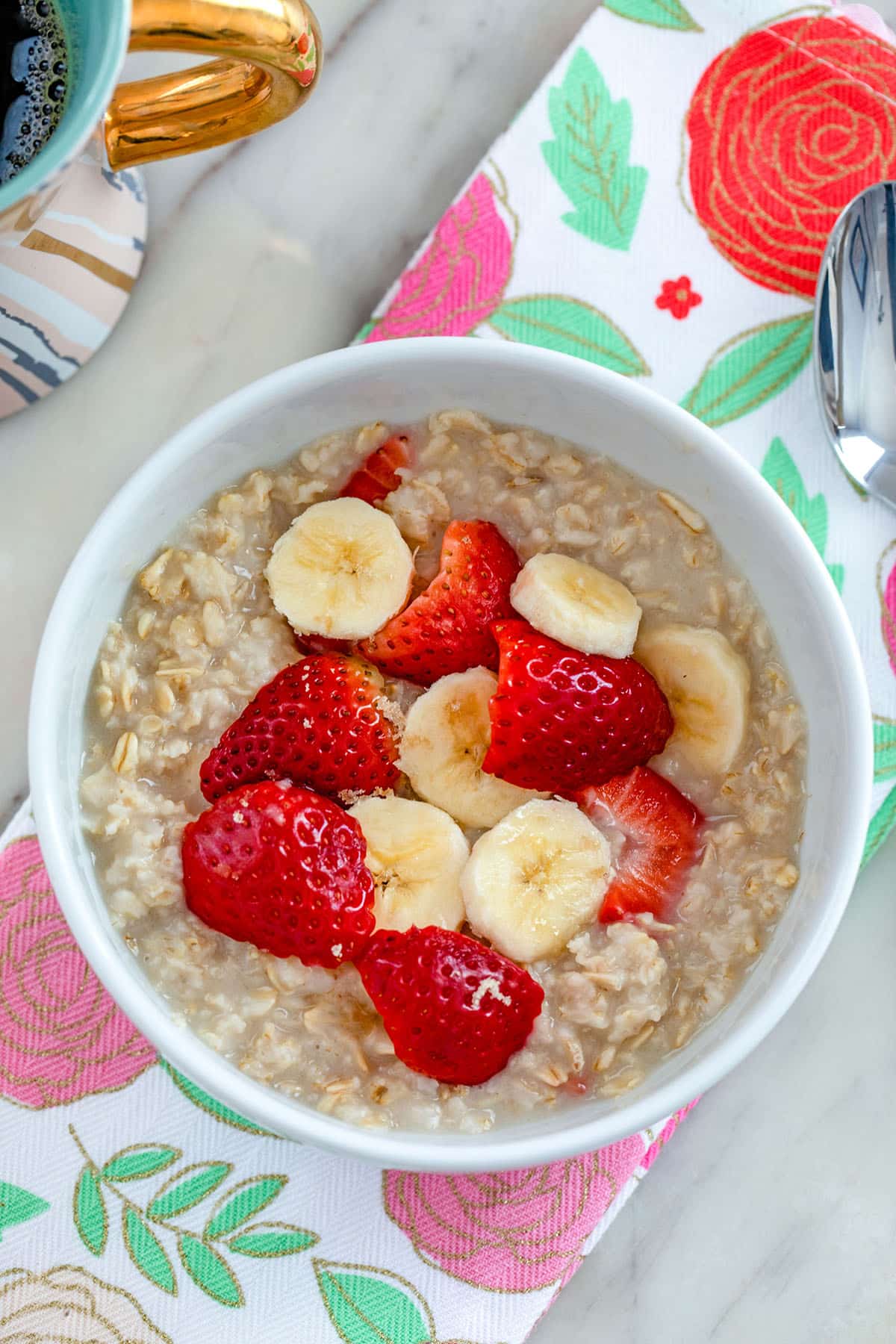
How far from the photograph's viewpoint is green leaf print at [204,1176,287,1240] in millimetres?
1012

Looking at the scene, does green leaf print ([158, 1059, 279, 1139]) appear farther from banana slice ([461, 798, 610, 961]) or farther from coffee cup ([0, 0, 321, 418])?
coffee cup ([0, 0, 321, 418])

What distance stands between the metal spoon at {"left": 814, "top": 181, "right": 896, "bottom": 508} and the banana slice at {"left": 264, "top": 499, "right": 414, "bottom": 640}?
38 centimetres

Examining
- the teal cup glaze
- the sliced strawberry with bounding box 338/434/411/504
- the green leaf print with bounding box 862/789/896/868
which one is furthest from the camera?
the green leaf print with bounding box 862/789/896/868

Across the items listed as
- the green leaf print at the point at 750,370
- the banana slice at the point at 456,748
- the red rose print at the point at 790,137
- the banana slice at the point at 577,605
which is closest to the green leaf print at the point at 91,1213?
the banana slice at the point at 456,748

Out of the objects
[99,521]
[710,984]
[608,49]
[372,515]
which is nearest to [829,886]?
[710,984]

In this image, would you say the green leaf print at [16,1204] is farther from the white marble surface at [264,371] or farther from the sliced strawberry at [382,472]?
the sliced strawberry at [382,472]

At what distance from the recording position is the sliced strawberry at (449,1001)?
85 cm

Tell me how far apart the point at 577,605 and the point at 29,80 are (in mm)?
474

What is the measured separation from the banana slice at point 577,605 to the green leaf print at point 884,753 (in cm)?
24

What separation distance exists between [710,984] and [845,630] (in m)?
0.25

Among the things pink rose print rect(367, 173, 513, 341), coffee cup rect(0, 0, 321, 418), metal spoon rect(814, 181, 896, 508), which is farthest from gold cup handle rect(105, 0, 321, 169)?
metal spoon rect(814, 181, 896, 508)

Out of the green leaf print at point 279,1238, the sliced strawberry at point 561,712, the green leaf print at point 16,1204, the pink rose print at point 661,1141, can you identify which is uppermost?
the sliced strawberry at point 561,712

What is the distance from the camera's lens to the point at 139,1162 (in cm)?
102

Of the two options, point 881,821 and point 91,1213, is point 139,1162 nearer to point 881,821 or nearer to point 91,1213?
point 91,1213
